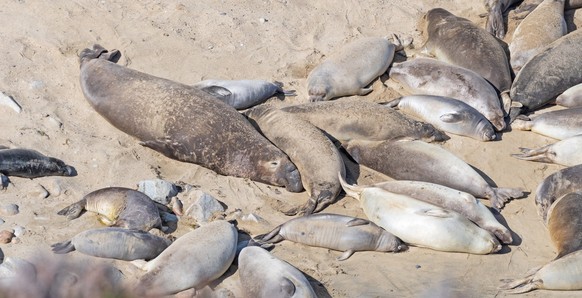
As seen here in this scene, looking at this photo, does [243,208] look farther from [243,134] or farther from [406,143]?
[406,143]

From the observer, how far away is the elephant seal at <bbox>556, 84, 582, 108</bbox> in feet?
29.8

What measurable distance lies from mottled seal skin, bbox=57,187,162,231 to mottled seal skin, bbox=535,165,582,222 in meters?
3.17

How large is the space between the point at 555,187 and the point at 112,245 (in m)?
3.74

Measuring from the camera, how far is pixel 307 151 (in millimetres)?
7883

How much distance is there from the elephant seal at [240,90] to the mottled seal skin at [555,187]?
2.76 metres

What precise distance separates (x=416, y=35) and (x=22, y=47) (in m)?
4.30

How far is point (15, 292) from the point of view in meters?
3.22

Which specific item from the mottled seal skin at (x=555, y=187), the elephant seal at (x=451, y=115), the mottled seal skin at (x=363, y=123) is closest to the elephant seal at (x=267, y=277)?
the mottled seal skin at (x=363, y=123)

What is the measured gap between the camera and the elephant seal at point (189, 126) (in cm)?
784

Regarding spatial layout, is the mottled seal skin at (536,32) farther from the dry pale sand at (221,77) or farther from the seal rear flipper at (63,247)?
the seal rear flipper at (63,247)

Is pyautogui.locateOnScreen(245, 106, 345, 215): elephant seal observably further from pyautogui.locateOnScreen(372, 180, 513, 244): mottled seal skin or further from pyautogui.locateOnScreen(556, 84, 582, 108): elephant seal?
pyautogui.locateOnScreen(556, 84, 582, 108): elephant seal

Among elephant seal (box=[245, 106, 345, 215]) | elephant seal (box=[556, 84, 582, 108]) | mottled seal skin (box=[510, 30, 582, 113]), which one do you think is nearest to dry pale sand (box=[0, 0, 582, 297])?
elephant seal (box=[245, 106, 345, 215])

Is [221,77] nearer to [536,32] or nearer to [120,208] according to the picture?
[120,208]

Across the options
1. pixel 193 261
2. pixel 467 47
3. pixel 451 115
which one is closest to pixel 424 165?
pixel 451 115
